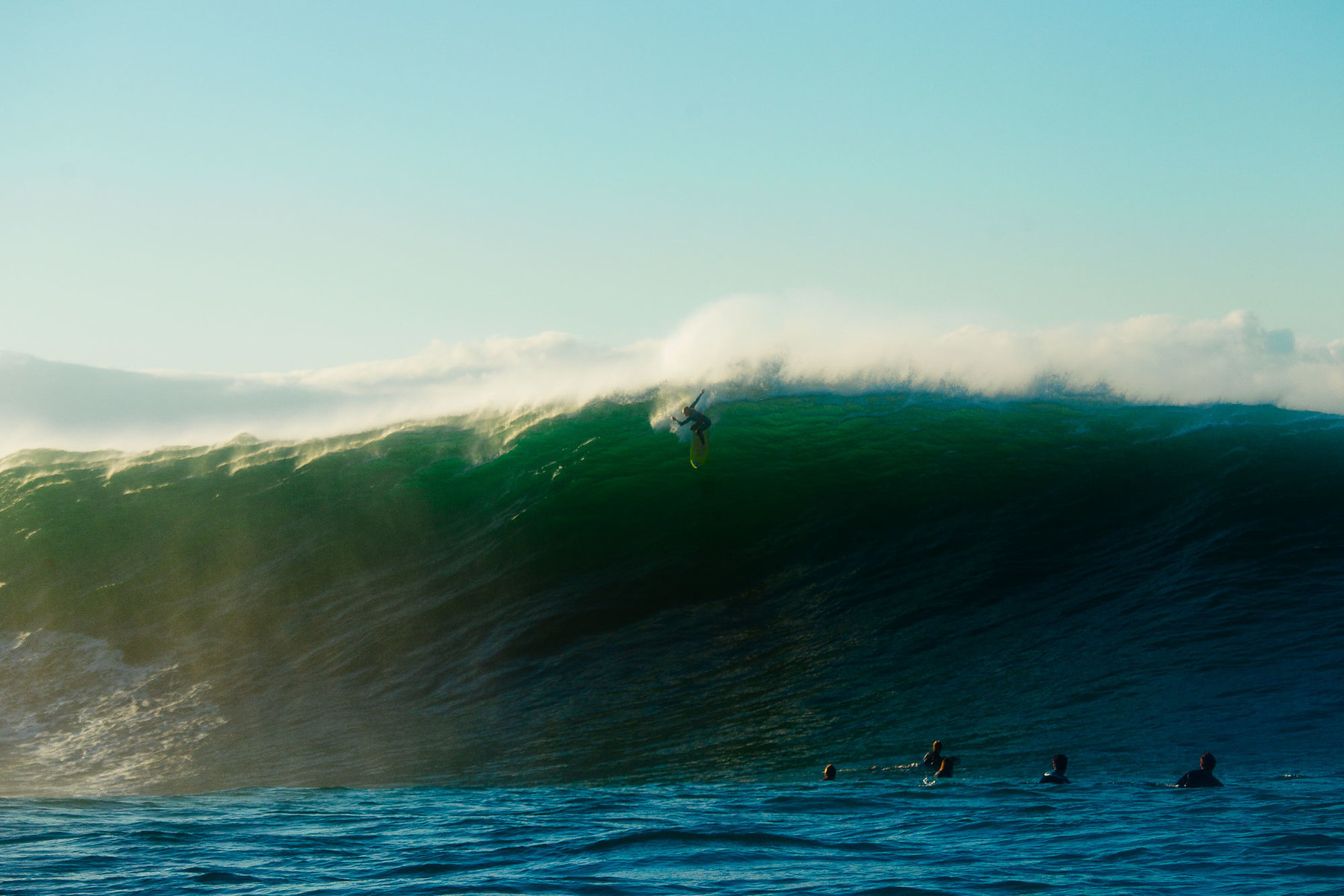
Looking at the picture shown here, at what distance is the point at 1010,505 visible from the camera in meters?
14.1

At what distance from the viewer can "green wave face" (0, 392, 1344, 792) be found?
9.66 meters

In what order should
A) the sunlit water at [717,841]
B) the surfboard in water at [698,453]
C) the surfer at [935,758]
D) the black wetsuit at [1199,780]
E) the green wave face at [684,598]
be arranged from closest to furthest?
the sunlit water at [717,841], the black wetsuit at [1199,780], the surfer at [935,758], the green wave face at [684,598], the surfboard in water at [698,453]

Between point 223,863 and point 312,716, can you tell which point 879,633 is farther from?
point 223,863

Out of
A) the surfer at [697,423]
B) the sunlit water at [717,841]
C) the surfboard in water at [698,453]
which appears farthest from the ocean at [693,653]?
the surfer at [697,423]

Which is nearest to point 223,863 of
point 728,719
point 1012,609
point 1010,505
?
point 728,719

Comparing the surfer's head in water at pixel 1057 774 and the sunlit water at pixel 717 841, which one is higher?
the sunlit water at pixel 717 841

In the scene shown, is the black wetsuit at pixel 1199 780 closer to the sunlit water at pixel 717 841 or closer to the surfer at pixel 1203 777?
the surfer at pixel 1203 777

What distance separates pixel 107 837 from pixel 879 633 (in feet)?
26.2

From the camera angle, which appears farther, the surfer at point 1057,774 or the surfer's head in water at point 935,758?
the surfer's head in water at point 935,758

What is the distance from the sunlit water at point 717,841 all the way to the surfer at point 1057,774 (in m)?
0.16

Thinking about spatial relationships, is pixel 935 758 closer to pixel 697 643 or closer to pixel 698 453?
pixel 697 643

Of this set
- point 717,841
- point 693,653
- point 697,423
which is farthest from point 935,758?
point 697,423

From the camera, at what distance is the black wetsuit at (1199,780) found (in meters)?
7.26

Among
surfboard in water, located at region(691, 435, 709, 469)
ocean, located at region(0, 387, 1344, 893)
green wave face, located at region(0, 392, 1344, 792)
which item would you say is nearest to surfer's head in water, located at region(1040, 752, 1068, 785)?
ocean, located at region(0, 387, 1344, 893)
